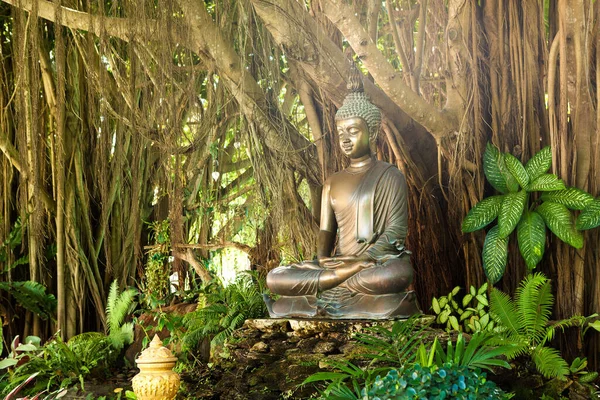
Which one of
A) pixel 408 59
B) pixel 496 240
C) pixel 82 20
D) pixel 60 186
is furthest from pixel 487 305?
pixel 60 186

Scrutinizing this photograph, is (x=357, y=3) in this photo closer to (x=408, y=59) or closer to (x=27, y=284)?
(x=408, y=59)

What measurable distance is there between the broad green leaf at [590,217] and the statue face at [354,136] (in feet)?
4.11

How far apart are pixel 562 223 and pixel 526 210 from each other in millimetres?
271

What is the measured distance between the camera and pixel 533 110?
5117mm

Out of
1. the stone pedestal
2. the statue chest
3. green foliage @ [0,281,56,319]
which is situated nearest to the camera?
the stone pedestal

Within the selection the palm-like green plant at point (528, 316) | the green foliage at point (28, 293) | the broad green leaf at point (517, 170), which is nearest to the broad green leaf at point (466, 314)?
the palm-like green plant at point (528, 316)

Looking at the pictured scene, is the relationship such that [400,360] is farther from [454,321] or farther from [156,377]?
[454,321]

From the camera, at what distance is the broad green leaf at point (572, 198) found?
4605mm

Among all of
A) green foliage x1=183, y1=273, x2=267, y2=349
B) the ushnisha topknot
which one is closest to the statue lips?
the ushnisha topknot

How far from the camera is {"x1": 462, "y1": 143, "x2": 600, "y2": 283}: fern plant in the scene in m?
4.64

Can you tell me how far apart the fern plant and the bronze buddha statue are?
1.87 ft

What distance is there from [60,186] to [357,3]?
107 inches

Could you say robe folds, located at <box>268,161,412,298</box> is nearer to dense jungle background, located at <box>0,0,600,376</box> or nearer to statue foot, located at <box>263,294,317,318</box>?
statue foot, located at <box>263,294,317,318</box>

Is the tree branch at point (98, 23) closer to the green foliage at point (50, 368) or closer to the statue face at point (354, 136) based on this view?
the statue face at point (354, 136)
